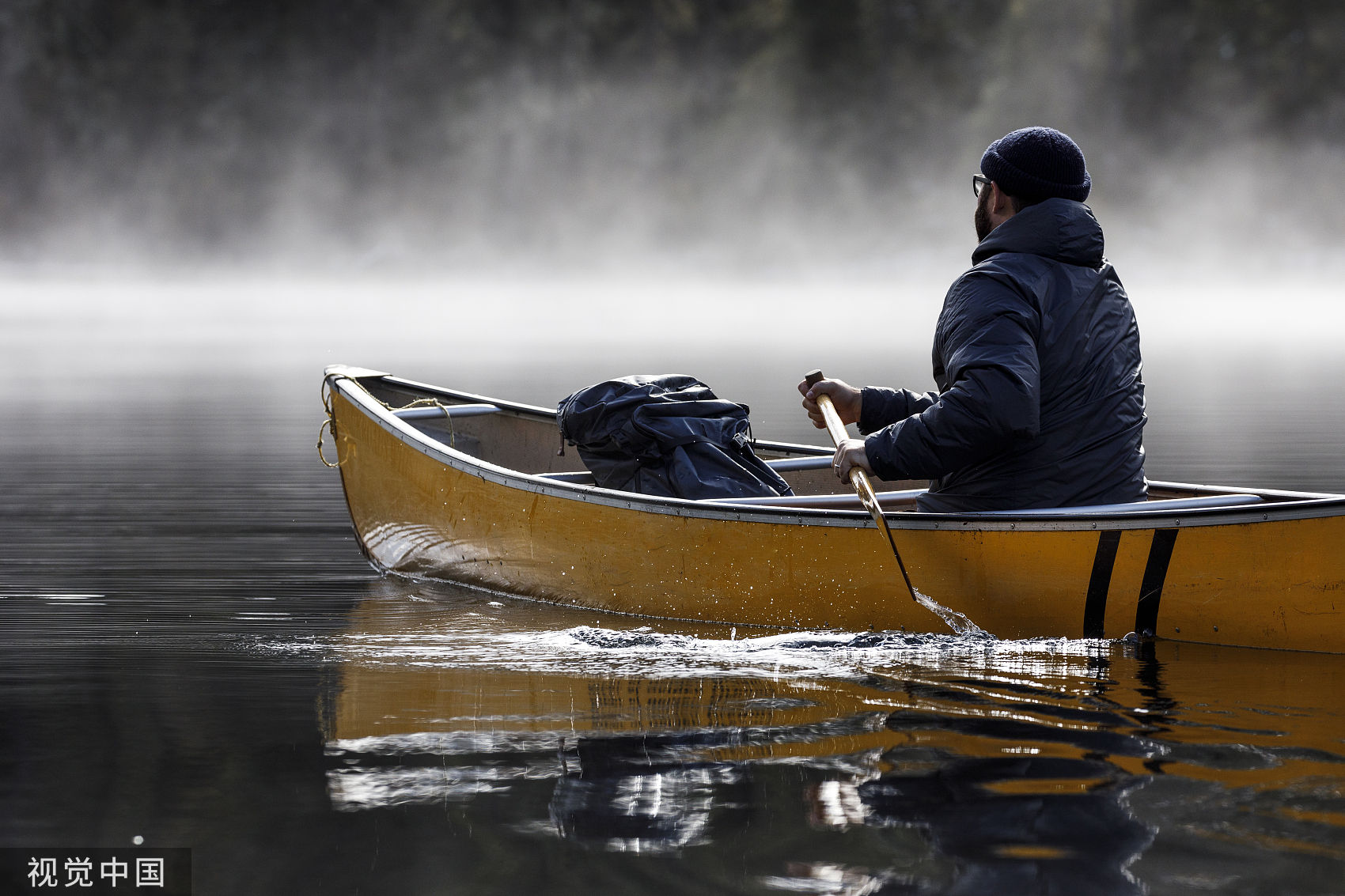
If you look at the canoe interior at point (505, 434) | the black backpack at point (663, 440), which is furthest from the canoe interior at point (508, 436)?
the black backpack at point (663, 440)

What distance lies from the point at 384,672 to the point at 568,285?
4185 inches

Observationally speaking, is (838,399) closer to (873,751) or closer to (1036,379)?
(1036,379)

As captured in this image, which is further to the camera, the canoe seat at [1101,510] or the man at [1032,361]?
the canoe seat at [1101,510]

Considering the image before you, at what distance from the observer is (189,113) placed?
398ft

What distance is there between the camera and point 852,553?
5500 mm

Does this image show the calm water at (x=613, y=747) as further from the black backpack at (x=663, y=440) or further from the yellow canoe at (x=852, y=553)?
the black backpack at (x=663, y=440)

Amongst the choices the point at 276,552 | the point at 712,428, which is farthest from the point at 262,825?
the point at 276,552

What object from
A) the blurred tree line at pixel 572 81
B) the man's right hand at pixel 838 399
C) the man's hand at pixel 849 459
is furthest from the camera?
the blurred tree line at pixel 572 81

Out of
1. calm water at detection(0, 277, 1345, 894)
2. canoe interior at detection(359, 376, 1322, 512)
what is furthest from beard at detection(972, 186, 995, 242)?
canoe interior at detection(359, 376, 1322, 512)

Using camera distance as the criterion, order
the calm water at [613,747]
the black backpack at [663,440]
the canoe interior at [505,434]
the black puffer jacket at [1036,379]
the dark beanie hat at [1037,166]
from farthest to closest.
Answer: the canoe interior at [505,434] → the black backpack at [663,440] → the dark beanie hat at [1037,166] → the black puffer jacket at [1036,379] → the calm water at [613,747]

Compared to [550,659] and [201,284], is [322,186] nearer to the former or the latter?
[201,284]

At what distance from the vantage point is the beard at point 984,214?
16.5 feet

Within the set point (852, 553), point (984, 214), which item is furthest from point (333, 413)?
point (984, 214)

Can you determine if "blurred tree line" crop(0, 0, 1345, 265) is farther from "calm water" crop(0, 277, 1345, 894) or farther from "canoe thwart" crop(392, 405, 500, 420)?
"calm water" crop(0, 277, 1345, 894)
